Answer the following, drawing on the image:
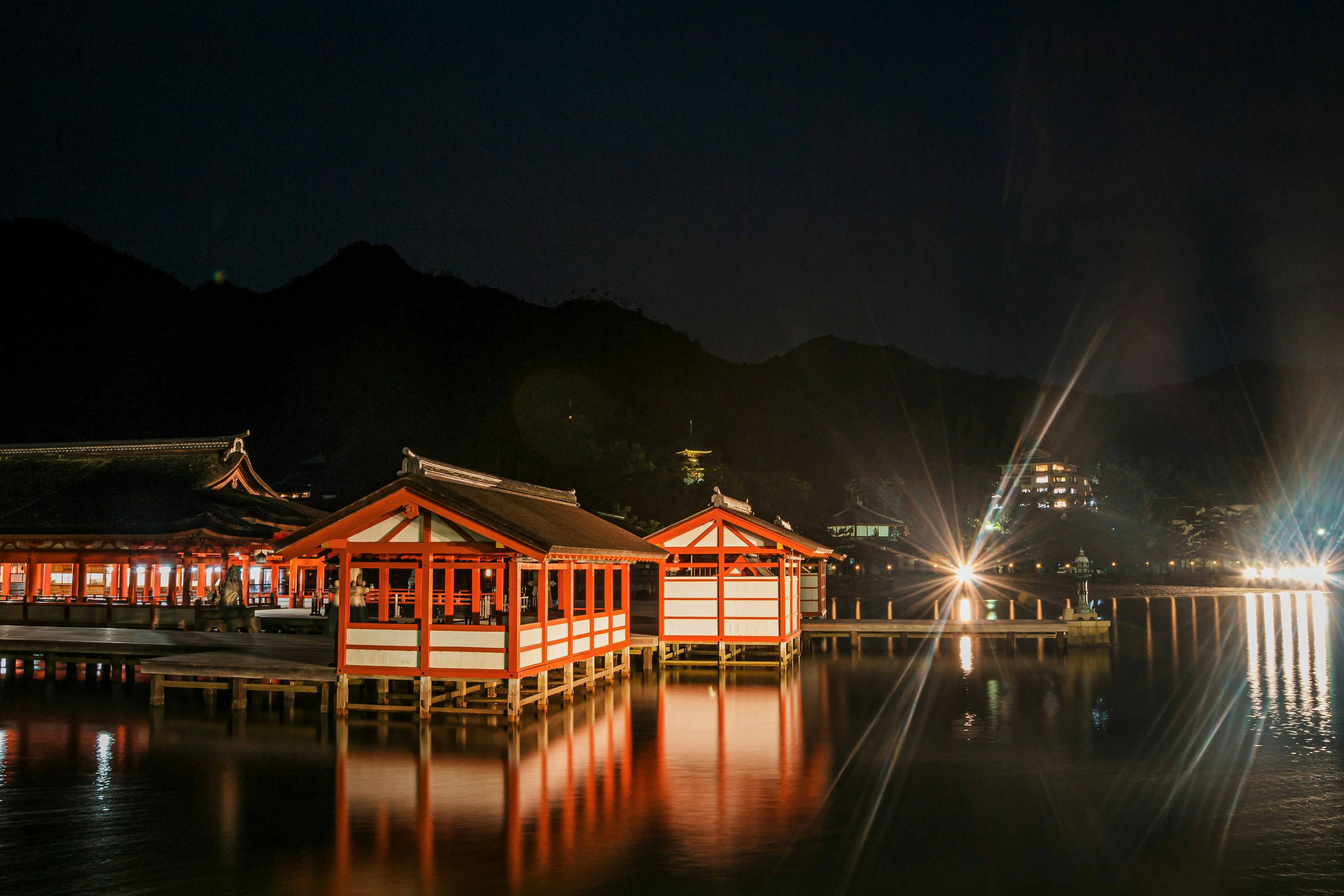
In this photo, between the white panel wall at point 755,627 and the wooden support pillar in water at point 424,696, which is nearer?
the wooden support pillar in water at point 424,696

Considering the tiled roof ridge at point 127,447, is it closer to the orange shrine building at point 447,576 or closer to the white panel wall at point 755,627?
the orange shrine building at point 447,576

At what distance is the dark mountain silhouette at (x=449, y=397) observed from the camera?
223ft

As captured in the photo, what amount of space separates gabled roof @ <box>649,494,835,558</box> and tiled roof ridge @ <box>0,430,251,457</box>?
625 inches

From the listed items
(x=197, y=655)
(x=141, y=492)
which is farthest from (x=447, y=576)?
(x=141, y=492)

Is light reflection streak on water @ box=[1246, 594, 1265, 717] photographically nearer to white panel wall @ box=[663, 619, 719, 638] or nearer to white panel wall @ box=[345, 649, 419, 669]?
white panel wall @ box=[663, 619, 719, 638]

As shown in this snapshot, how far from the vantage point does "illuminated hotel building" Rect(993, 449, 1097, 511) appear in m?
122

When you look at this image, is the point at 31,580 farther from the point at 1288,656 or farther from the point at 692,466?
the point at 692,466

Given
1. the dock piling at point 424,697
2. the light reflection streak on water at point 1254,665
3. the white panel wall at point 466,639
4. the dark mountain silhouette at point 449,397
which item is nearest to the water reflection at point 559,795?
the dock piling at point 424,697

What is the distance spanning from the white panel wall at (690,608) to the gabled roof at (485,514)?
3638 millimetres

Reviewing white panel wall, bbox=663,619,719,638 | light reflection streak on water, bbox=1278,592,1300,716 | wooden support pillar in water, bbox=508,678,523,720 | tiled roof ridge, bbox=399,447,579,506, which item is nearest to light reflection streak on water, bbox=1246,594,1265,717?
light reflection streak on water, bbox=1278,592,1300,716

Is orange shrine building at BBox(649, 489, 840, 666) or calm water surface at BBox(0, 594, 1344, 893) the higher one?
orange shrine building at BBox(649, 489, 840, 666)

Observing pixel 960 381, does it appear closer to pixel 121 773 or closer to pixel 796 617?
Answer: pixel 796 617

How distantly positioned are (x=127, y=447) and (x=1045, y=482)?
120 m

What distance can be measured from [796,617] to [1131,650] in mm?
10440
